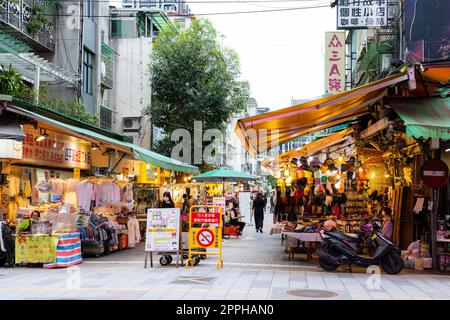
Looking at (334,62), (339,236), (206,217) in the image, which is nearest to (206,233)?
(206,217)

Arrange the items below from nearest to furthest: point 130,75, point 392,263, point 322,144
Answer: point 392,263 → point 322,144 → point 130,75

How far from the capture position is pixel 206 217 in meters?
12.6

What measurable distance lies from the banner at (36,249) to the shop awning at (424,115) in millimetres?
8157

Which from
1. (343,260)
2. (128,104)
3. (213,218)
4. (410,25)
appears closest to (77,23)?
(128,104)

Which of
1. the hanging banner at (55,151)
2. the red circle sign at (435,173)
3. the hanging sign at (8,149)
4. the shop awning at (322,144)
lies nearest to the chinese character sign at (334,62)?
the shop awning at (322,144)

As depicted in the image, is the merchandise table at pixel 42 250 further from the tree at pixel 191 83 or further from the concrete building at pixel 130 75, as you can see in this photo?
the concrete building at pixel 130 75

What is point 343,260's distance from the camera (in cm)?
1177

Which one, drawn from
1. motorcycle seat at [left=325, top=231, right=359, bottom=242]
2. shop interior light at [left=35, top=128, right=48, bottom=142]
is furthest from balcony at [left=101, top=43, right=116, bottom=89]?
motorcycle seat at [left=325, top=231, right=359, bottom=242]

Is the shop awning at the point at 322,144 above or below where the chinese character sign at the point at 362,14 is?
below

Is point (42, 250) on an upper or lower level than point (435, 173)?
lower

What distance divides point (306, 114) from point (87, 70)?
61.5 feet

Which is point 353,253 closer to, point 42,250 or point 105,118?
point 42,250

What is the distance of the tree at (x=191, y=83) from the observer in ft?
103
